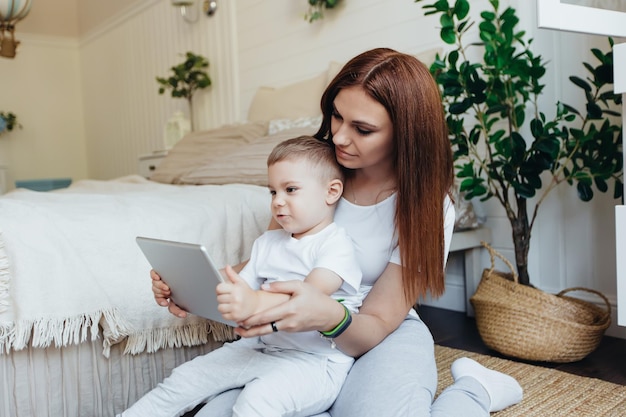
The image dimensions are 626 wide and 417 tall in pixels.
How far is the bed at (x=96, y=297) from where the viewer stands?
4.17 feet

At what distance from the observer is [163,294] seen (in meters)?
1.12

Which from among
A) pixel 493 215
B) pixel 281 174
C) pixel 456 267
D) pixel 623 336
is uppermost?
pixel 281 174

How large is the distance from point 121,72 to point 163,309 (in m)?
4.02

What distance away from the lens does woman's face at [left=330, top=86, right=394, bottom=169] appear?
43.9 inches

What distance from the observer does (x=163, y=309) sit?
4.72 feet

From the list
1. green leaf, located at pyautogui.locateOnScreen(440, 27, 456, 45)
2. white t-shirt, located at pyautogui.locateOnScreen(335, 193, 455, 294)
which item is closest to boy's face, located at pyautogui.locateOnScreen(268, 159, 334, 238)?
white t-shirt, located at pyautogui.locateOnScreen(335, 193, 455, 294)

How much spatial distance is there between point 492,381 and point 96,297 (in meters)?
0.89

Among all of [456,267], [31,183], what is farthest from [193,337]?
[31,183]

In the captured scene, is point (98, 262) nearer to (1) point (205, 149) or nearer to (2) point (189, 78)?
(1) point (205, 149)

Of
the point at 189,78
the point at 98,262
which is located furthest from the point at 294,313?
the point at 189,78

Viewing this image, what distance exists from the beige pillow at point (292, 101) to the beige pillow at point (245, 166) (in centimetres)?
44

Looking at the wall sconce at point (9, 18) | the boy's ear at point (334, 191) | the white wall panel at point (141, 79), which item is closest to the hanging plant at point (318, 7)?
the white wall panel at point (141, 79)

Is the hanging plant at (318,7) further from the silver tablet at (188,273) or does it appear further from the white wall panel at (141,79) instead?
the silver tablet at (188,273)

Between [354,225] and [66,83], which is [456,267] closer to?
[354,225]
